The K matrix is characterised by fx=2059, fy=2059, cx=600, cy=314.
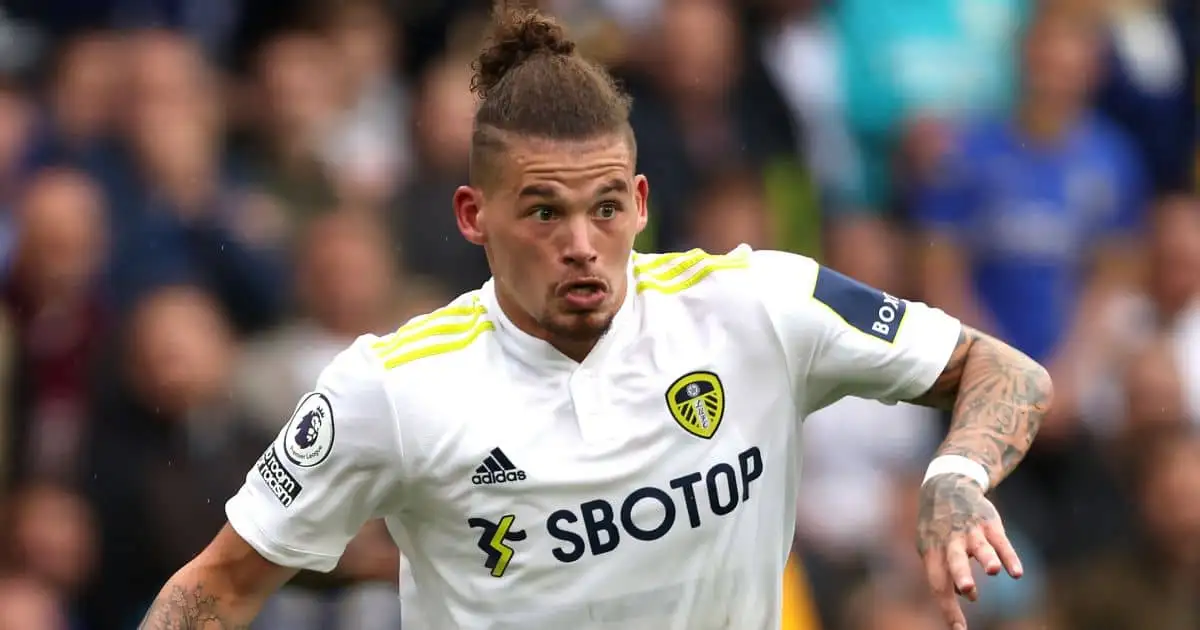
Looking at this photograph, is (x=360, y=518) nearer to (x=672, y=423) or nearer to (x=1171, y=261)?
(x=672, y=423)

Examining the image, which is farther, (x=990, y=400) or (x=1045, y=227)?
(x=1045, y=227)

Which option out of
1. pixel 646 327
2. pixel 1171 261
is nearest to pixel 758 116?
pixel 1171 261

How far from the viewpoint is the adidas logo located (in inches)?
206

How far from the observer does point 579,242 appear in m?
5.12

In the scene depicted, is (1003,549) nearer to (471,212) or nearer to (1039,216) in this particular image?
(471,212)

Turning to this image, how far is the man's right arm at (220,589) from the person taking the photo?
528 cm

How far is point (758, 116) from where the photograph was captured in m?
11.0

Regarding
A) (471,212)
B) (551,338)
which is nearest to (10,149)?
(471,212)

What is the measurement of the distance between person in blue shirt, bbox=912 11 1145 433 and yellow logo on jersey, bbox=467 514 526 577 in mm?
5567

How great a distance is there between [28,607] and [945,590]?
5.01m

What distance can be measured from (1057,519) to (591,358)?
5.06 meters

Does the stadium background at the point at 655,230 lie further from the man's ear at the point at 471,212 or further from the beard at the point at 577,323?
the beard at the point at 577,323

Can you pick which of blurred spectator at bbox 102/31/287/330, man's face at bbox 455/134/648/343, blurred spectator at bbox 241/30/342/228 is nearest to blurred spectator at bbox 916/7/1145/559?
blurred spectator at bbox 241/30/342/228

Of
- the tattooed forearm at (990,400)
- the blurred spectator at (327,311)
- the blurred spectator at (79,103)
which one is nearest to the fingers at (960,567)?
the tattooed forearm at (990,400)
